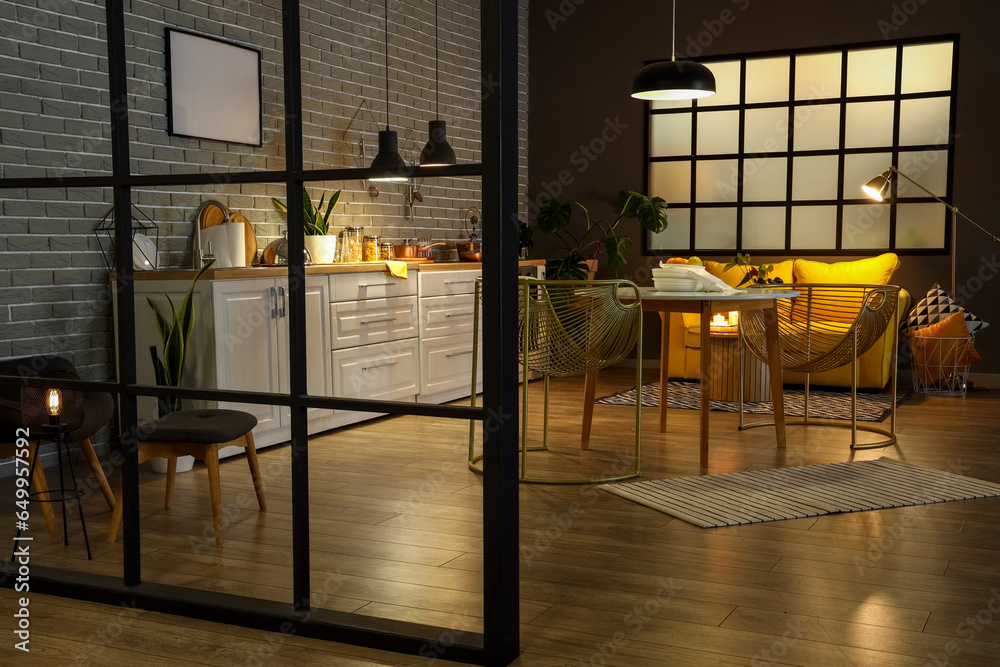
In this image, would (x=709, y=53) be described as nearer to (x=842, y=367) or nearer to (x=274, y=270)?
(x=842, y=367)

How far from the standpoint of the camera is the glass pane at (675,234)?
7109 mm

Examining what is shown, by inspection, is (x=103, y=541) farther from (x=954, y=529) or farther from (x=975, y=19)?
(x=975, y=19)

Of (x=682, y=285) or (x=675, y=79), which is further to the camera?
(x=675, y=79)

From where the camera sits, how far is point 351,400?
2.05 m

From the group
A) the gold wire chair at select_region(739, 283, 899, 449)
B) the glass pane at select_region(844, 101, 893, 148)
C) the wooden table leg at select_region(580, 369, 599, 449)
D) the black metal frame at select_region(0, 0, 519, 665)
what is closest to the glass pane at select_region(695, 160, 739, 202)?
the glass pane at select_region(844, 101, 893, 148)

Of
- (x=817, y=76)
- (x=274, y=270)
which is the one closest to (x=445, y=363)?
(x=274, y=270)

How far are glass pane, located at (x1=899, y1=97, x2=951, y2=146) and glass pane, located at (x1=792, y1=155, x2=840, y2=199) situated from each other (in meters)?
0.47

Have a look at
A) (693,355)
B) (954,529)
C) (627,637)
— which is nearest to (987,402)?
(693,355)

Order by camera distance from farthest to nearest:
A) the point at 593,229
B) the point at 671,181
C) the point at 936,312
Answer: the point at 593,229
the point at 671,181
the point at 936,312

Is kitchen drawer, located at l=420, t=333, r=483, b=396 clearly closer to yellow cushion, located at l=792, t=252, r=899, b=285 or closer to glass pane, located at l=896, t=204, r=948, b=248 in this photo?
yellow cushion, located at l=792, t=252, r=899, b=285

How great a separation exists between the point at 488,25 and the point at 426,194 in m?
4.47

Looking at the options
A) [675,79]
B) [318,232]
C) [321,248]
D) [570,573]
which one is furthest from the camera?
[318,232]

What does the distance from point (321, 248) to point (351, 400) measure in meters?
2.97

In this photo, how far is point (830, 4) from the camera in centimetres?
652
